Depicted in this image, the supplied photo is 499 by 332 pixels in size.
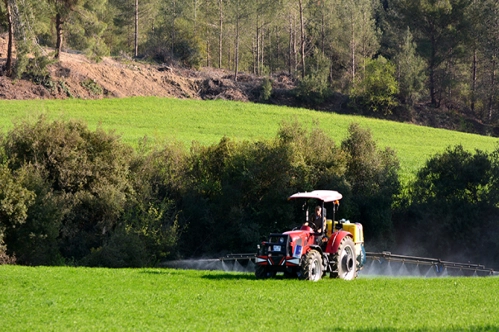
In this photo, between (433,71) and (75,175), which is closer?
(75,175)

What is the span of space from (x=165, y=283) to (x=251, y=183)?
51.1 feet

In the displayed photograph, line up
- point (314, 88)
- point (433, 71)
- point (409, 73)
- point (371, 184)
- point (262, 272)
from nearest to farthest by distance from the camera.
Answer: point (262, 272) → point (371, 184) → point (314, 88) → point (409, 73) → point (433, 71)

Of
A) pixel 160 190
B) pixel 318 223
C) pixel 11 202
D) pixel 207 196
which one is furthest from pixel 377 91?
pixel 318 223

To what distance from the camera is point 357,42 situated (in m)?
90.2

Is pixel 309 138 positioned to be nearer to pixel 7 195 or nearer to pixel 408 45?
pixel 7 195

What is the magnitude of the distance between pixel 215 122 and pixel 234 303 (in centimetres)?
4518

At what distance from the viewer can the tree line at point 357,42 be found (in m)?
81.0

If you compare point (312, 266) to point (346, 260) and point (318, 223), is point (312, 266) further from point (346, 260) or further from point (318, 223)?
point (346, 260)

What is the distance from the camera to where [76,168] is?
33938mm

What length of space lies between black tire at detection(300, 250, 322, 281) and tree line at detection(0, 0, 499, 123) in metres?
56.4

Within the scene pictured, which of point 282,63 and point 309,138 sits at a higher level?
point 282,63

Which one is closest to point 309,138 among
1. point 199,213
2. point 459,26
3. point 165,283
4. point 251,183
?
point 251,183

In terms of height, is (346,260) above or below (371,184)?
below

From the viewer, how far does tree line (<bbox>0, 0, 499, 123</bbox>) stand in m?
81.0
